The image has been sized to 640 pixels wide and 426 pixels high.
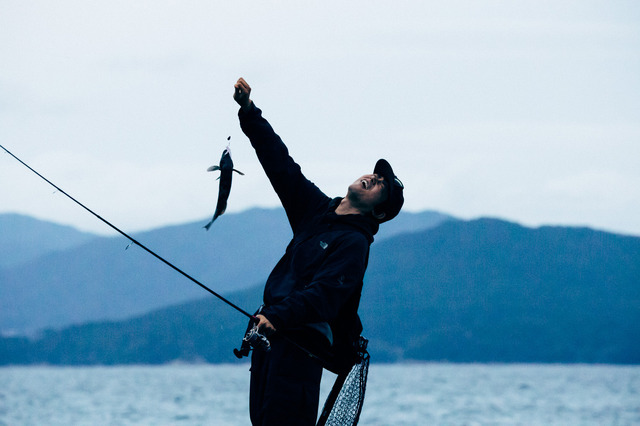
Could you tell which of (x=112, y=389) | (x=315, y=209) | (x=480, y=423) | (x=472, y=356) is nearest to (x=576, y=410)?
(x=480, y=423)

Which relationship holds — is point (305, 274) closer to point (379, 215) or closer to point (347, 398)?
point (379, 215)

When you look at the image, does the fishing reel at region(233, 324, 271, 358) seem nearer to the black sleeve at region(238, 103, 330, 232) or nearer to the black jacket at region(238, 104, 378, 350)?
the black jacket at region(238, 104, 378, 350)

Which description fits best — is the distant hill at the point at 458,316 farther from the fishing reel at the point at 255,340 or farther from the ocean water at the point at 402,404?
the fishing reel at the point at 255,340

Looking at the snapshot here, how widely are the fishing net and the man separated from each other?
0.58 feet

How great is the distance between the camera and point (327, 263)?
470cm

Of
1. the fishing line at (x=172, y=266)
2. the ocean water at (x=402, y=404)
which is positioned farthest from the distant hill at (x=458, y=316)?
the fishing line at (x=172, y=266)

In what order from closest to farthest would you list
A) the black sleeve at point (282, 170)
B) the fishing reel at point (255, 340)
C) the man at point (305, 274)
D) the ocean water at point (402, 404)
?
1. the fishing reel at point (255, 340)
2. the man at point (305, 274)
3. the black sleeve at point (282, 170)
4. the ocean water at point (402, 404)

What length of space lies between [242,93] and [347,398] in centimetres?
175

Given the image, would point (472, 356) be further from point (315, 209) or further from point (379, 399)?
point (315, 209)

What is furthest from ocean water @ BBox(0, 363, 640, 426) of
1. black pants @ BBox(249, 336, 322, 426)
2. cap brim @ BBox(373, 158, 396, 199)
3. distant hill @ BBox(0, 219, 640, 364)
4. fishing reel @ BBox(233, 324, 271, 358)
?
fishing reel @ BBox(233, 324, 271, 358)

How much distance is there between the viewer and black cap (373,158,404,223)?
499cm

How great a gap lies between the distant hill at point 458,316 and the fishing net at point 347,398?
157 metres

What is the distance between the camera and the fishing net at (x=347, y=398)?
4926 mm

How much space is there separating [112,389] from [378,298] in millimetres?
81458
